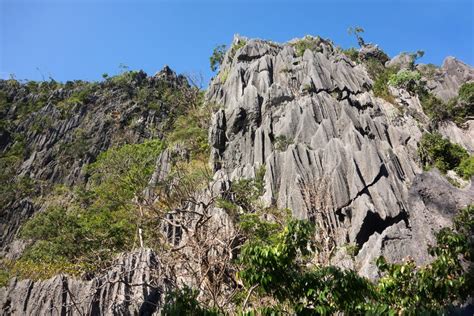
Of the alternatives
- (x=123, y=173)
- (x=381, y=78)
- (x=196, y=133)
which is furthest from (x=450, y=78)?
(x=123, y=173)

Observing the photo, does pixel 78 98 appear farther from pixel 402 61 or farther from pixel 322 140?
pixel 402 61

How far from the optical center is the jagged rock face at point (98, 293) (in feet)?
39.5

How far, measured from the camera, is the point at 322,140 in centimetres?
3241

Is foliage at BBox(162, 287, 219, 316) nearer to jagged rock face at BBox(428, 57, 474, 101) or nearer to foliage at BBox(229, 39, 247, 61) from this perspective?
jagged rock face at BBox(428, 57, 474, 101)

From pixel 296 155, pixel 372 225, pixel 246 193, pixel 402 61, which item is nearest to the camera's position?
pixel 372 225

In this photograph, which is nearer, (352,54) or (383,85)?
(383,85)

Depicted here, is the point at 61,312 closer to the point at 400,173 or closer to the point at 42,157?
the point at 400,173

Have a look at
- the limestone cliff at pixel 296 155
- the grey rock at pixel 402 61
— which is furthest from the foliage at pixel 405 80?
the grey rock at pixel 402 61

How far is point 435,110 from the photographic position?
37719mm

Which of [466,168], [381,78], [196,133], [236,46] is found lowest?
[466,168]

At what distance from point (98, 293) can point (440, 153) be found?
27208mm

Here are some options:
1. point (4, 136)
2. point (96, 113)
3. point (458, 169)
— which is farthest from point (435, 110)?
point (4, 136)

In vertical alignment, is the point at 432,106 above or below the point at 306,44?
below

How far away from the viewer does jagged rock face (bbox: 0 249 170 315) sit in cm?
1203
